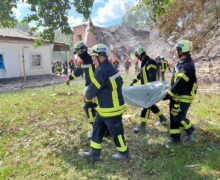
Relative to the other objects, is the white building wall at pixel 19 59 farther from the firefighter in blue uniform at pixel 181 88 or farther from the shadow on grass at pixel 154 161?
the firefighter in blue uniform at pixel 181 88

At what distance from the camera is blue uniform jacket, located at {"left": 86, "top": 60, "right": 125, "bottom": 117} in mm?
4230

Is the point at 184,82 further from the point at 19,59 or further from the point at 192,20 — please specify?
the point at 19,59

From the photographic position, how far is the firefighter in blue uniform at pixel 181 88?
4.88 m

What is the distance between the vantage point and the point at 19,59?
68.2 ft

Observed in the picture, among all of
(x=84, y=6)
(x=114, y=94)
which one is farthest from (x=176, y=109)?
(x=84, y=6)

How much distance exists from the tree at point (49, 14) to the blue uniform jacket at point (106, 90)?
245 cm

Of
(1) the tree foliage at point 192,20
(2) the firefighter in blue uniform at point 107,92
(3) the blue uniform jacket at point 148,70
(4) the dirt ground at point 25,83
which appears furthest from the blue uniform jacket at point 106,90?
(4) the dirt ground at point 25,83

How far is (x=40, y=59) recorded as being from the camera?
74.2ft

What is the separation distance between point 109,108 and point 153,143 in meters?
1.64

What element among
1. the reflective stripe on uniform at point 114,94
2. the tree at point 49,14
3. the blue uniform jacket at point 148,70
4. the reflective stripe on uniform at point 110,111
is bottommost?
the reflective stripe on uniform at point 110,111

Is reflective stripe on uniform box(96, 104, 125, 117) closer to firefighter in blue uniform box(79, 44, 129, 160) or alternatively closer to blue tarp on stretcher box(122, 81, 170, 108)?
firefighter in blue uniform box(79, 44, 129, 160)

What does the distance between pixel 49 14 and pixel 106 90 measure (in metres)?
2.80

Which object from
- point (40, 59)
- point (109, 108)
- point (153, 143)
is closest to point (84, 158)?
point (109, 108)

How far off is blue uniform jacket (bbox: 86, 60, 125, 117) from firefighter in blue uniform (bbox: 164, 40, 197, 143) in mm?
1172
